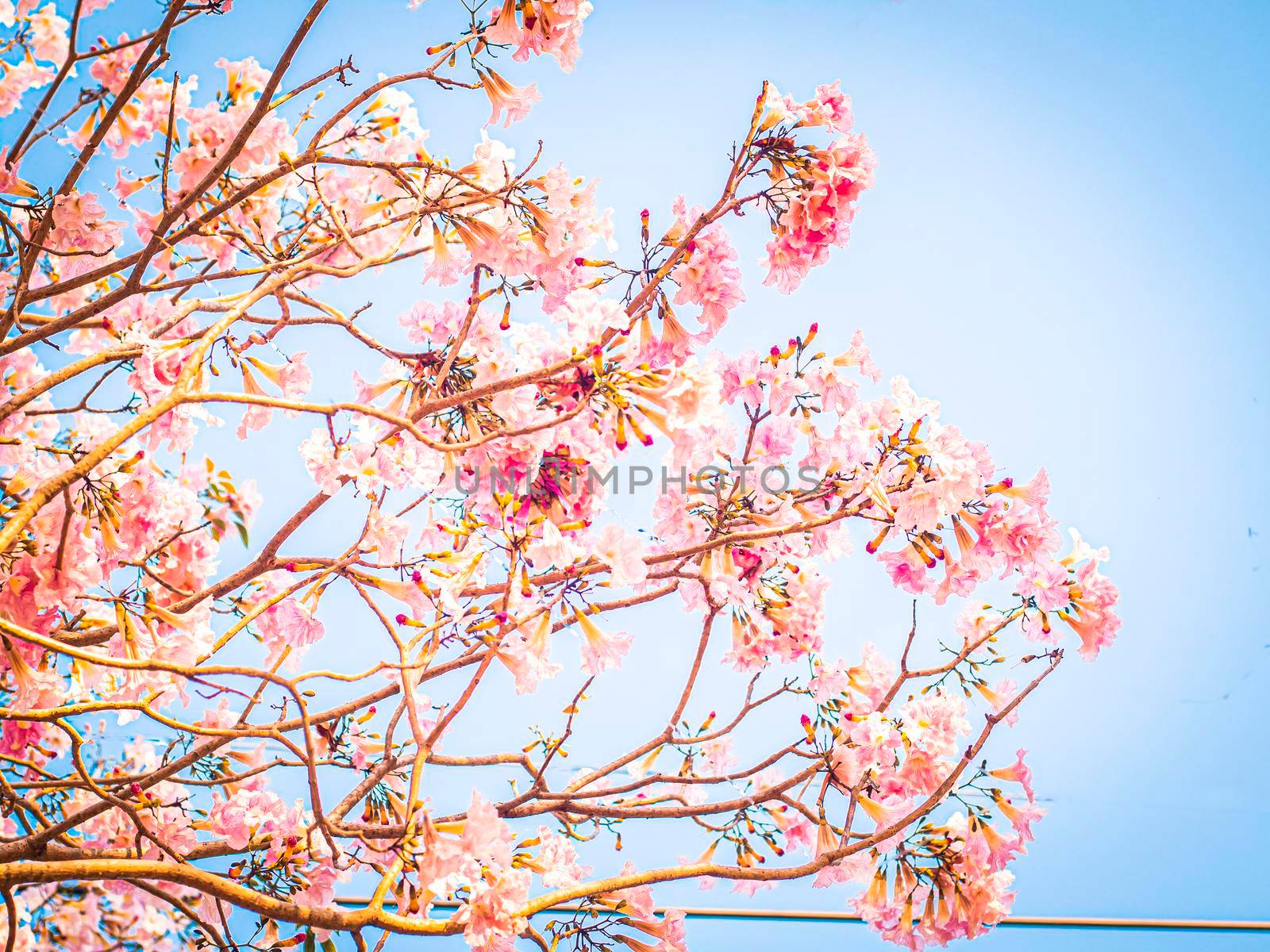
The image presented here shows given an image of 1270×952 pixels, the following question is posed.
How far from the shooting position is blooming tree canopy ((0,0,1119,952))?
763 mm

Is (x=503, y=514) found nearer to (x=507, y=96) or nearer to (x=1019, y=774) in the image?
(x=507, y=96)

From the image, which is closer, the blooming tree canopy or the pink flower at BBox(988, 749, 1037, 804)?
the blooming tree canopy

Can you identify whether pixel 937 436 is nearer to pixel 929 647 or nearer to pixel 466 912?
pixel 466 912

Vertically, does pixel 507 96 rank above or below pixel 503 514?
above

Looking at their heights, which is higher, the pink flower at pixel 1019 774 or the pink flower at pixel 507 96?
the pink flower at pixel 507 96

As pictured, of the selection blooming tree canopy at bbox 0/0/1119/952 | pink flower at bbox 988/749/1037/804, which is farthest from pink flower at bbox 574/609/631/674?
pink flower at bbox 988/749/1037/804

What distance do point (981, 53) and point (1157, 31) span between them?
16.5 inches

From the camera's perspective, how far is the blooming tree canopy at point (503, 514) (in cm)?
76

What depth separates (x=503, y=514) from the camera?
31.3 inches

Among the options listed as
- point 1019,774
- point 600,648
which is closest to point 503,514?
point 600,648

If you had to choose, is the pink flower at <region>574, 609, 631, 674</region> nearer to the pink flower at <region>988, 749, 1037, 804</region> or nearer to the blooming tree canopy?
the blooming tree canopy

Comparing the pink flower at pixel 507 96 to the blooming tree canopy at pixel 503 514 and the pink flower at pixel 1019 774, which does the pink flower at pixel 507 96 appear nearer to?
the blooming tree canopy at pixel 503 514

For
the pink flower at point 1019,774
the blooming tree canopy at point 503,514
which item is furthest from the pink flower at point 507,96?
the pink flower at point 1019,774

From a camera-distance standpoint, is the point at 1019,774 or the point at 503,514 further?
the point at 1019,774
